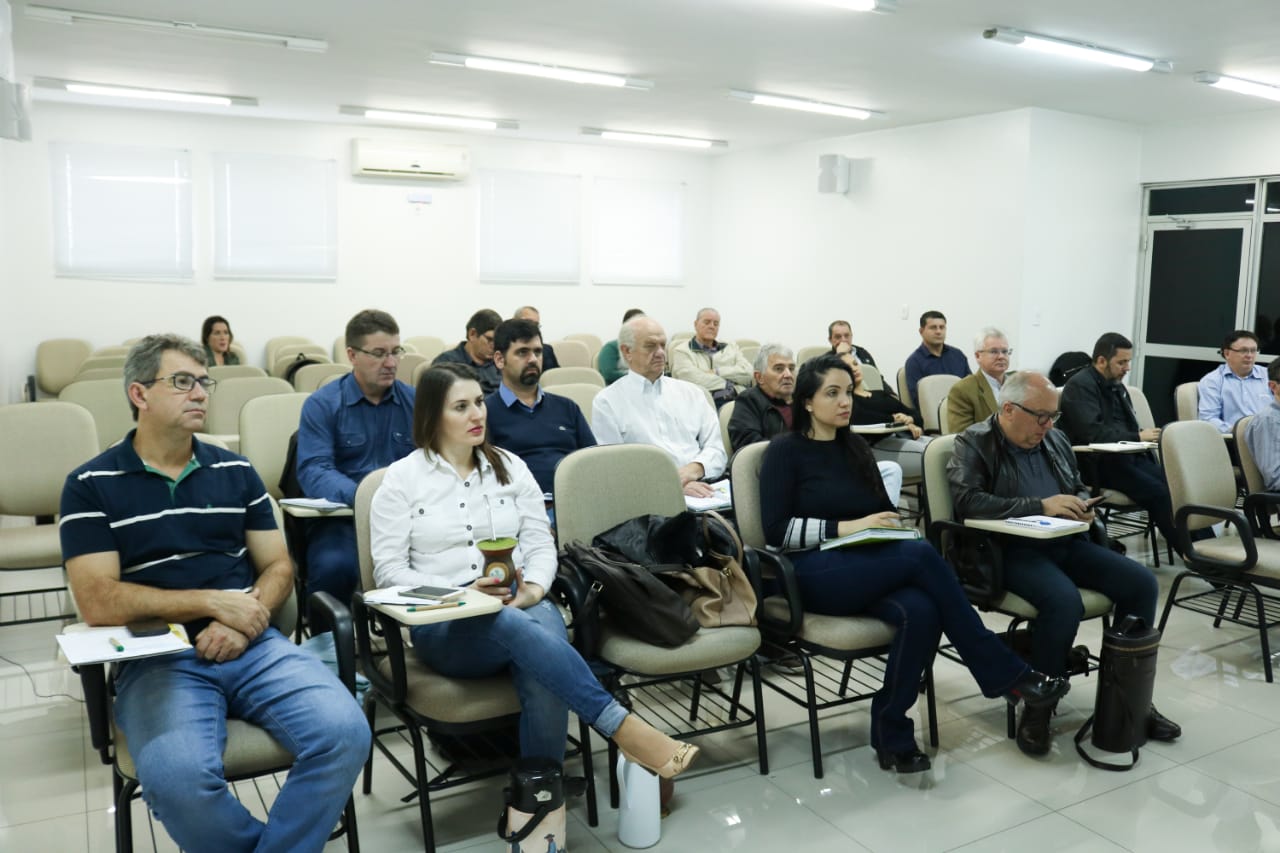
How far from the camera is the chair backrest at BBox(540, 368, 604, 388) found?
5770 millimetres

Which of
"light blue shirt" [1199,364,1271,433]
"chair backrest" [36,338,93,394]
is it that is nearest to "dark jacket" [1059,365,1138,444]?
"light blue shirt" [1199,364,1271,433]

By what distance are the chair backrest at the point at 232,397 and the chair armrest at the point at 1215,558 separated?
161 inches

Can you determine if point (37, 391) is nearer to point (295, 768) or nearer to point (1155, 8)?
point (295, 768)

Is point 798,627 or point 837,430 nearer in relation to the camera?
point 798,627

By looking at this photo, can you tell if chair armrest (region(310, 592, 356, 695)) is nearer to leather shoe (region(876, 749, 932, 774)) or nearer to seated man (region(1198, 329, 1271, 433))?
leather shoe (region(876, 749, 932, 774))

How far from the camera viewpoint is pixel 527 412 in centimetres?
388

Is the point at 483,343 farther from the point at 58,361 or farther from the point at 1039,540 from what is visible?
the point at 58,361

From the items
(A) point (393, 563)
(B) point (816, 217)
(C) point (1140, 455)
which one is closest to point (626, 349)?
(A) point (393, 563)

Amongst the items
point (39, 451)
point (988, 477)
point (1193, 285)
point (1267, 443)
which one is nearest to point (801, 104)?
point (1193, 285)

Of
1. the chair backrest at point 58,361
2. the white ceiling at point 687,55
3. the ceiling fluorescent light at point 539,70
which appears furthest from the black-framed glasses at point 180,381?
the chair backrest at point 58,361

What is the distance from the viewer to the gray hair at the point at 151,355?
8.09ft

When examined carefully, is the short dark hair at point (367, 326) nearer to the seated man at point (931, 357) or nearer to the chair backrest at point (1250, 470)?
the chair backrest at point (1250, 470)

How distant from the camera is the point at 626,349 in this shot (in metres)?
4.44

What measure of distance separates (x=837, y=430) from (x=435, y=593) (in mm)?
1550
